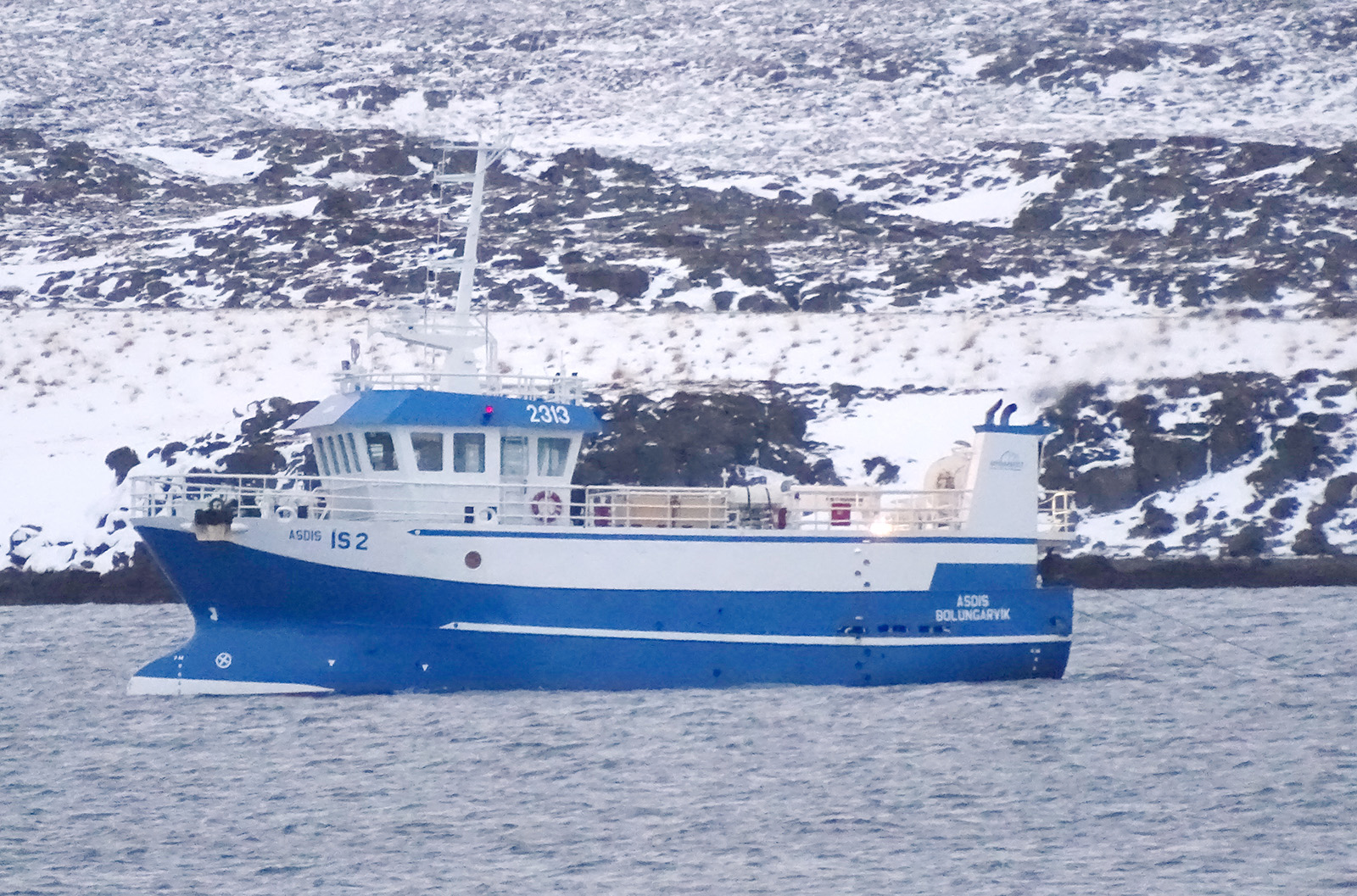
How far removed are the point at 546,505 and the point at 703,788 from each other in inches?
263

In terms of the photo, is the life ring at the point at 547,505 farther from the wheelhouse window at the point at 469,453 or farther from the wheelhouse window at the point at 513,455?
the wheelhouse window at the point at 469,453

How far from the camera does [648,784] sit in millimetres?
18891

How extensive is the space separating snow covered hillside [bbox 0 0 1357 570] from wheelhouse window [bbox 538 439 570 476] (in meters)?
1.13

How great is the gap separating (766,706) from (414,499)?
5026mm

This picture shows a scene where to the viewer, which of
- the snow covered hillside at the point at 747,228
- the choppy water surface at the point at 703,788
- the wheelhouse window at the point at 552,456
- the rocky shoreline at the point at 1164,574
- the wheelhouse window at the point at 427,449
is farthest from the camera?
the snow covered hillside at the point at 747,228

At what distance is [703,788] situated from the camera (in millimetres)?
18766

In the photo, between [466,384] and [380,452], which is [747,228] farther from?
[380,452]

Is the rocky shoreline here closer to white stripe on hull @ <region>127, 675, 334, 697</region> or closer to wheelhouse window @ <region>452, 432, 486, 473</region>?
white stripe on hull @ <region>127, 675, 334, 697</region>

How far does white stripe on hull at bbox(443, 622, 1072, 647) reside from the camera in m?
23.5

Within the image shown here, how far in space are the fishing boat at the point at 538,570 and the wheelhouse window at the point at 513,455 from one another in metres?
0.04

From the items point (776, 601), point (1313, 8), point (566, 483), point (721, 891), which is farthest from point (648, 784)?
point (1313, 8)

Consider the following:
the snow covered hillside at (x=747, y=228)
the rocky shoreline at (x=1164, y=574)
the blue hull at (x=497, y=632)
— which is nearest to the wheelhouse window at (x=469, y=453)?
the blue hull at (x=497, y=632)

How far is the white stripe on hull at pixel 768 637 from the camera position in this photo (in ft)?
77.3

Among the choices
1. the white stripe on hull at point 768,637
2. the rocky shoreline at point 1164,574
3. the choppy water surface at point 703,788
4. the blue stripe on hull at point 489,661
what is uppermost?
the rocky shoreline at point 1164,574
